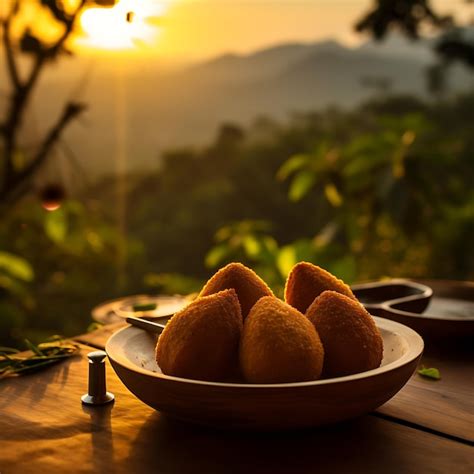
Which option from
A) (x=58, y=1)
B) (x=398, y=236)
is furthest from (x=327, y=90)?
(x=58, y=1)

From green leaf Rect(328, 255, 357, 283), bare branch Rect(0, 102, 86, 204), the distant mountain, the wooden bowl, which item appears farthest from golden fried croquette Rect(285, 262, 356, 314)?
the distant mountain

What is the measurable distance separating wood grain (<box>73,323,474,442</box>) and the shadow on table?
52 mm

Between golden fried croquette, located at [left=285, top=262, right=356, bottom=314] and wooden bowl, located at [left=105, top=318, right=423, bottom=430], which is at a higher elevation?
golden fried croquette, located at [left=285, top=262, right=356, bottom=314]

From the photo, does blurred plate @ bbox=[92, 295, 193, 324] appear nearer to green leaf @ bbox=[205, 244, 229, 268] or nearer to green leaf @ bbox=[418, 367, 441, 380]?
green leaf @ bbox=[418, 367, 441, 380]

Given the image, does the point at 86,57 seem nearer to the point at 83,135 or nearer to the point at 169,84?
the point at 83,135

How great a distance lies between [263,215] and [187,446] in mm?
4760

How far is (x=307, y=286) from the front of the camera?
84cm

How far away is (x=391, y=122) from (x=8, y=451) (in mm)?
2637

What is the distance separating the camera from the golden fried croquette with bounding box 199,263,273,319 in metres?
0.80

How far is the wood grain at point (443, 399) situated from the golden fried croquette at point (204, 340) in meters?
0.21

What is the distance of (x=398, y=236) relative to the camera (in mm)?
4109

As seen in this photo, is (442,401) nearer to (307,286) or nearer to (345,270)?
(307,286)

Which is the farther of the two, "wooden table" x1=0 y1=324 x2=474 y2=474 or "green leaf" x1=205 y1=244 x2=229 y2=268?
"green leaf" x1=205 y1=244 x2=229 y2=268

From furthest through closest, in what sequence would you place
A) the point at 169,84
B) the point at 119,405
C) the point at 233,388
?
the point at 169,84 < the point at 119,405 < the point at 233,388
